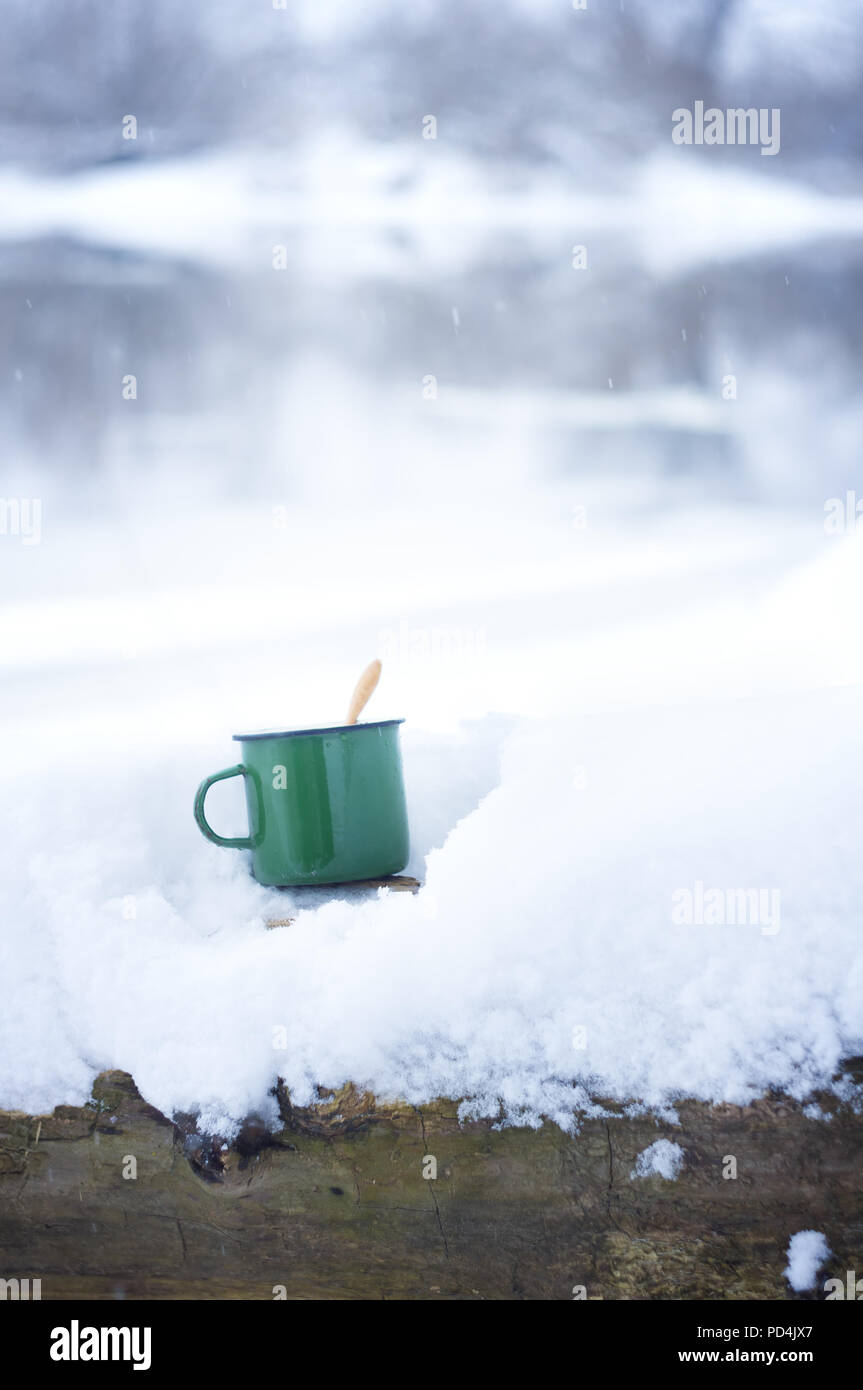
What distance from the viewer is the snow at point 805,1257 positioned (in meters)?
0.57

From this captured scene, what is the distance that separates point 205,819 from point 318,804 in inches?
4.4

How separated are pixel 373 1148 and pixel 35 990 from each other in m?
0.31

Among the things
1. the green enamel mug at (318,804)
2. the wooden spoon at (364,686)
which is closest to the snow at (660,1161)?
the green enamel mug at (318,804)

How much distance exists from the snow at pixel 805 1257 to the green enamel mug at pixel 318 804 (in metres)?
0.43

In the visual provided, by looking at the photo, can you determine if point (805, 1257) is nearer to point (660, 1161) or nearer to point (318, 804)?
point (660, 1161)

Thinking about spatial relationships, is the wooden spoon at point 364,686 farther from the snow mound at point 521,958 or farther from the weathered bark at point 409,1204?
the weathered bark at point 409,1204

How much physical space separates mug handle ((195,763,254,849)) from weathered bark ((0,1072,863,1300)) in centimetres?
22

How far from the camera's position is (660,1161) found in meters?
0.59

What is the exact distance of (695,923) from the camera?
2.12ft

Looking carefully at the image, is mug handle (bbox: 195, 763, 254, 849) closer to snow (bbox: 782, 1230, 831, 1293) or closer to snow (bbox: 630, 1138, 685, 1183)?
snow (bbox: 630, 1138, 685, 1183)

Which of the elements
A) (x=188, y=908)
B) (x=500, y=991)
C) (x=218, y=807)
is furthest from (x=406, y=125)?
(x=500, y=991)

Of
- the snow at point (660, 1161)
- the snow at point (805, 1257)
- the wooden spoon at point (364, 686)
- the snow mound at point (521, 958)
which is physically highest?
the wooden spoon at point (364, 686)

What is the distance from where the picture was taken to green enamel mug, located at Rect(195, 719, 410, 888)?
789 mm

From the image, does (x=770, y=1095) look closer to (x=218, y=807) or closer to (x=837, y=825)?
(x=837, y=825)
